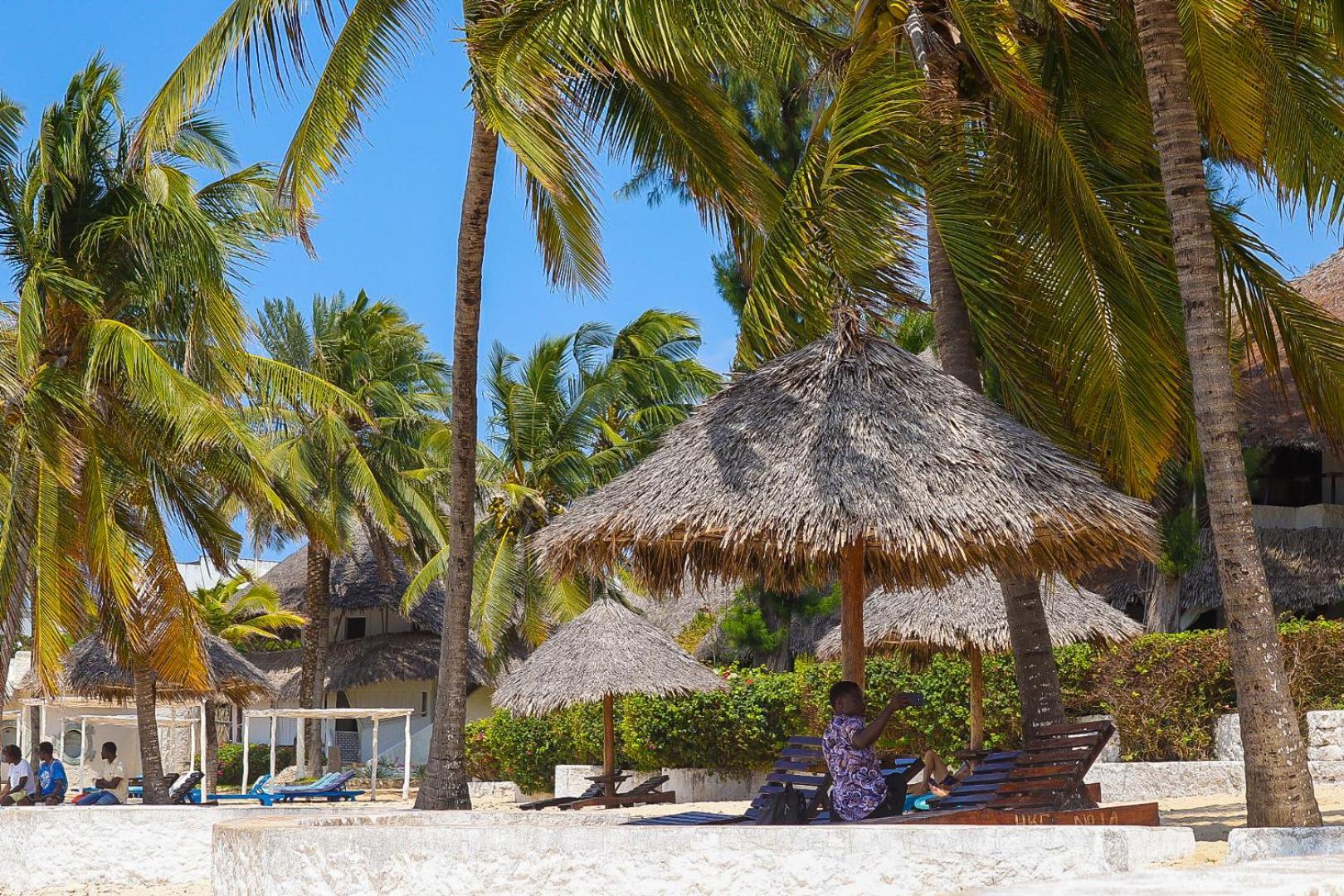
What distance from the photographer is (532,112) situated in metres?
9.70

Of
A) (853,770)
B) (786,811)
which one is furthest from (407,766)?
(853,770)

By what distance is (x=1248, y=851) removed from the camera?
6.80 m

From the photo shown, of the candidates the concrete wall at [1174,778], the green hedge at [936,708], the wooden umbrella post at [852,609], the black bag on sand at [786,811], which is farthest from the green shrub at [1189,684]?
the black bag on sand at [786,811]

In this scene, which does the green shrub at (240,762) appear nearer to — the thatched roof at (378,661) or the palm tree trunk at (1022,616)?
the thatched roof at (378,661)

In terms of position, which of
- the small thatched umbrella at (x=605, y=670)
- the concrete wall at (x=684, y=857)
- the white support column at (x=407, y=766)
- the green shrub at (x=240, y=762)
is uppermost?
the small thatched umbrella at (x=605, y=670)

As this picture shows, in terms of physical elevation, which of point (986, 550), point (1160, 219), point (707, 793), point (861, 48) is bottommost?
point (707, 793)

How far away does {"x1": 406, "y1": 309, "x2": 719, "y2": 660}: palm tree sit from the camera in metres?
26.0

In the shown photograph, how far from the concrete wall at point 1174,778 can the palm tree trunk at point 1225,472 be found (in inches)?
247

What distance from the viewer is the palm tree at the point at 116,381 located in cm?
1435

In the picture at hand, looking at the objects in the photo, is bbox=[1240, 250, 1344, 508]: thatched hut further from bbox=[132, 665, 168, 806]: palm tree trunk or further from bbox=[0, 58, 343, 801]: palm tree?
bbox=[132, 665, 168, 806]: palm tree trunk

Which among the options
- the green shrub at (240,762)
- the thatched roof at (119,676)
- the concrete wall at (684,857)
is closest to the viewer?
the concrete wall at (684,857)

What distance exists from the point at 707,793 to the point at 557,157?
37.8 ft

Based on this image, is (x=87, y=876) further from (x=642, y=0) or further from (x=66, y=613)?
(x=642, y=0)

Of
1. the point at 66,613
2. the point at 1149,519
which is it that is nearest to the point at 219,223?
the point at 66,613
